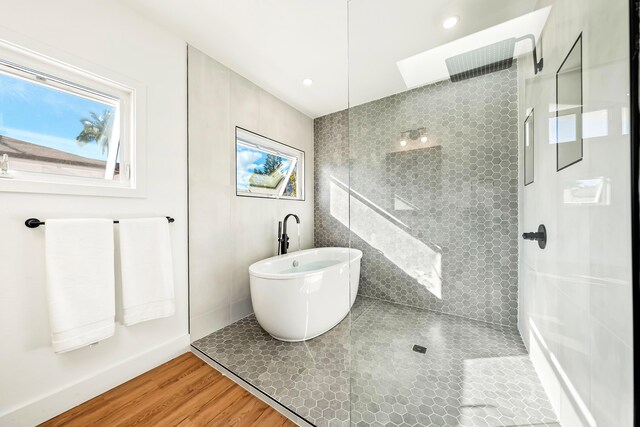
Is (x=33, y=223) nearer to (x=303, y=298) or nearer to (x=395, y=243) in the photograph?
(x=303, y=298)

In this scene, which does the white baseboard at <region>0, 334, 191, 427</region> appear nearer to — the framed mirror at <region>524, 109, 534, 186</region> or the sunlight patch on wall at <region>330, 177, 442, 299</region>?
the sunlight patch on wall at <region>330, 177, 442, 299</region>

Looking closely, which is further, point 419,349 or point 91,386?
point 419,349

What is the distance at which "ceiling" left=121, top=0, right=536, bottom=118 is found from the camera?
1.58 metres

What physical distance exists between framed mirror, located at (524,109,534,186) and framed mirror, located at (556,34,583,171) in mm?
304

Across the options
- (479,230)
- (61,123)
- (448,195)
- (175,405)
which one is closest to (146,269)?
(175,405)

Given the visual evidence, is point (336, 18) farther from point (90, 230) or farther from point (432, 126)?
point (90, 230)

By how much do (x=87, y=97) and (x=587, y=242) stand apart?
2738 millimetres

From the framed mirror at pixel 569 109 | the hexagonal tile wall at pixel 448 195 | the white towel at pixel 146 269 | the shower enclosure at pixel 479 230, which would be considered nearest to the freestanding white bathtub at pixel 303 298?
the shower enclosure at pixel 479 230

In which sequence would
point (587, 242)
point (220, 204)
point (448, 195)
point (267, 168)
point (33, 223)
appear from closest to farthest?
1. point (587, 242)
2. point (33, 223)
3. point (448, 195)
4. point (220, 204)
5. point (267, 168)

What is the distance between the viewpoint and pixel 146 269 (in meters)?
1.64

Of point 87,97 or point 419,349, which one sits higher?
point 87,97

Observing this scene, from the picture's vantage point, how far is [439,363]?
154cm

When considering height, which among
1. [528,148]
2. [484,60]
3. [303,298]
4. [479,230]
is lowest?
[303,298]

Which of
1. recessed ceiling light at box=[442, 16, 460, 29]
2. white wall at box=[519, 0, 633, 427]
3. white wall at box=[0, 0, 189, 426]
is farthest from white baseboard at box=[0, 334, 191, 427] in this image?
recessed ceiling light at box=[442, 16, 460, 29]
